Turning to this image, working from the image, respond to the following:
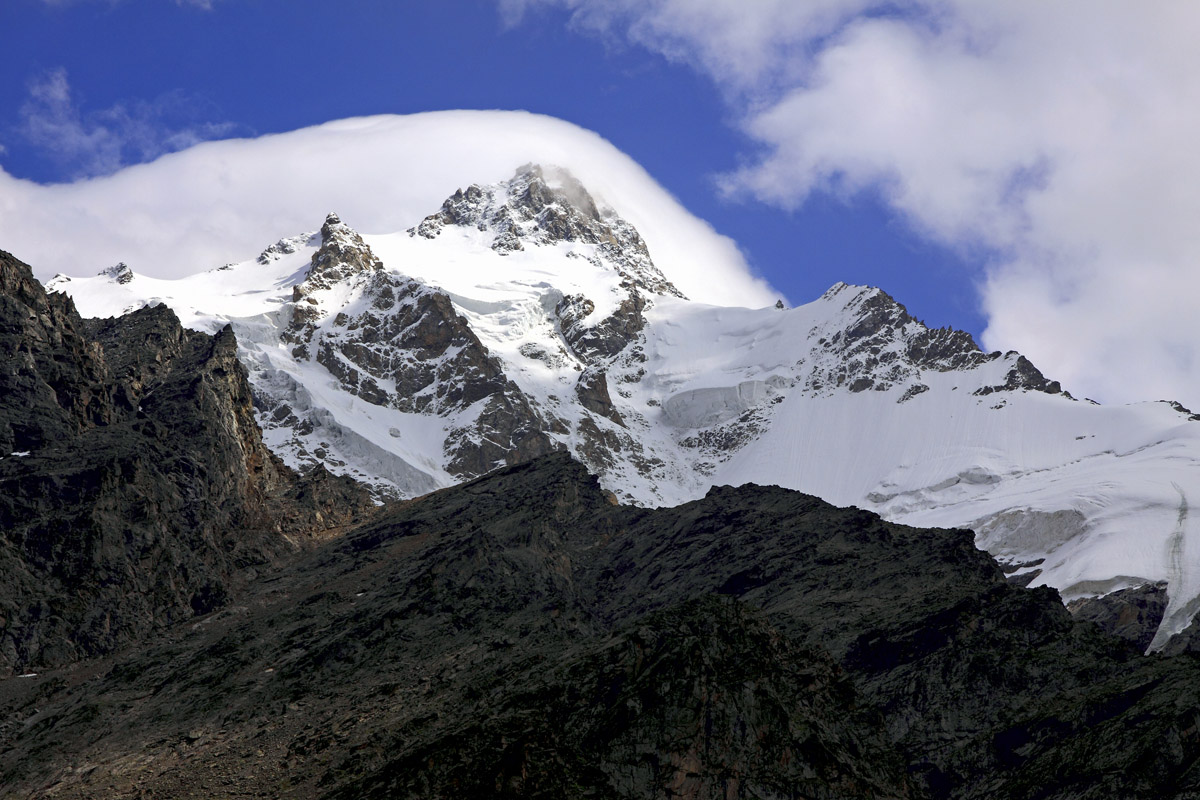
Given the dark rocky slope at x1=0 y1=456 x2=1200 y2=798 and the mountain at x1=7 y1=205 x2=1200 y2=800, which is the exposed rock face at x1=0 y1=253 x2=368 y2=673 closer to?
the mountain at x1=7 y1=205 x2=1200 y2=800

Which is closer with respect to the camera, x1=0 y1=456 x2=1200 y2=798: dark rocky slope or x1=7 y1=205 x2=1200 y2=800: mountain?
x1=0 y1=456 x2=1200 y2=798: dark rocky slope

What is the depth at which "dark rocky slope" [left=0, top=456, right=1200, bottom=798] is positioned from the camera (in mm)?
91125

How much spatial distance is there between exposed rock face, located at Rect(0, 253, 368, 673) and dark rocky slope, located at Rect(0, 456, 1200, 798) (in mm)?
5818

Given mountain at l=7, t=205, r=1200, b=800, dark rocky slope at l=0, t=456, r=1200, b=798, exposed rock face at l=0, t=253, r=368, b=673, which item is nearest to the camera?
dark rocky slope at l=0, t=456, r=1200, b=798

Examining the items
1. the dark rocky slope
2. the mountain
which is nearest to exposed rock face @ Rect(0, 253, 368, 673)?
the mountain

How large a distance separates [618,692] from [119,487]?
223 ft

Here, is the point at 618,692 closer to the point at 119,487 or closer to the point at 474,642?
the point at 474,642

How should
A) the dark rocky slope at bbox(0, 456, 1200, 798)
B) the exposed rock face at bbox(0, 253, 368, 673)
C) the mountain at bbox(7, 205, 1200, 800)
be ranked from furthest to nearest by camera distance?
the exposed rock face at bbox(0, 253, 368, 673)
the mountain at bbox(7, 205, 1200, 800)
the dark rocky slope at bbox(0, 456, 1200, 798)

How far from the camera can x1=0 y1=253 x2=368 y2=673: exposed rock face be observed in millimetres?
133375

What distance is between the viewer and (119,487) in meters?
147

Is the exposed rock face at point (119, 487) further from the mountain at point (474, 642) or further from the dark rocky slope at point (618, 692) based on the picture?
the dark rocky slope at point (618, 692)

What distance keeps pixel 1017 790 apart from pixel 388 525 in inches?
3743

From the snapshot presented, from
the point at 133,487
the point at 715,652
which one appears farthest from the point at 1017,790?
the point at 133,487

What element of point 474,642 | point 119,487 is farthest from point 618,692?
point 119,487
